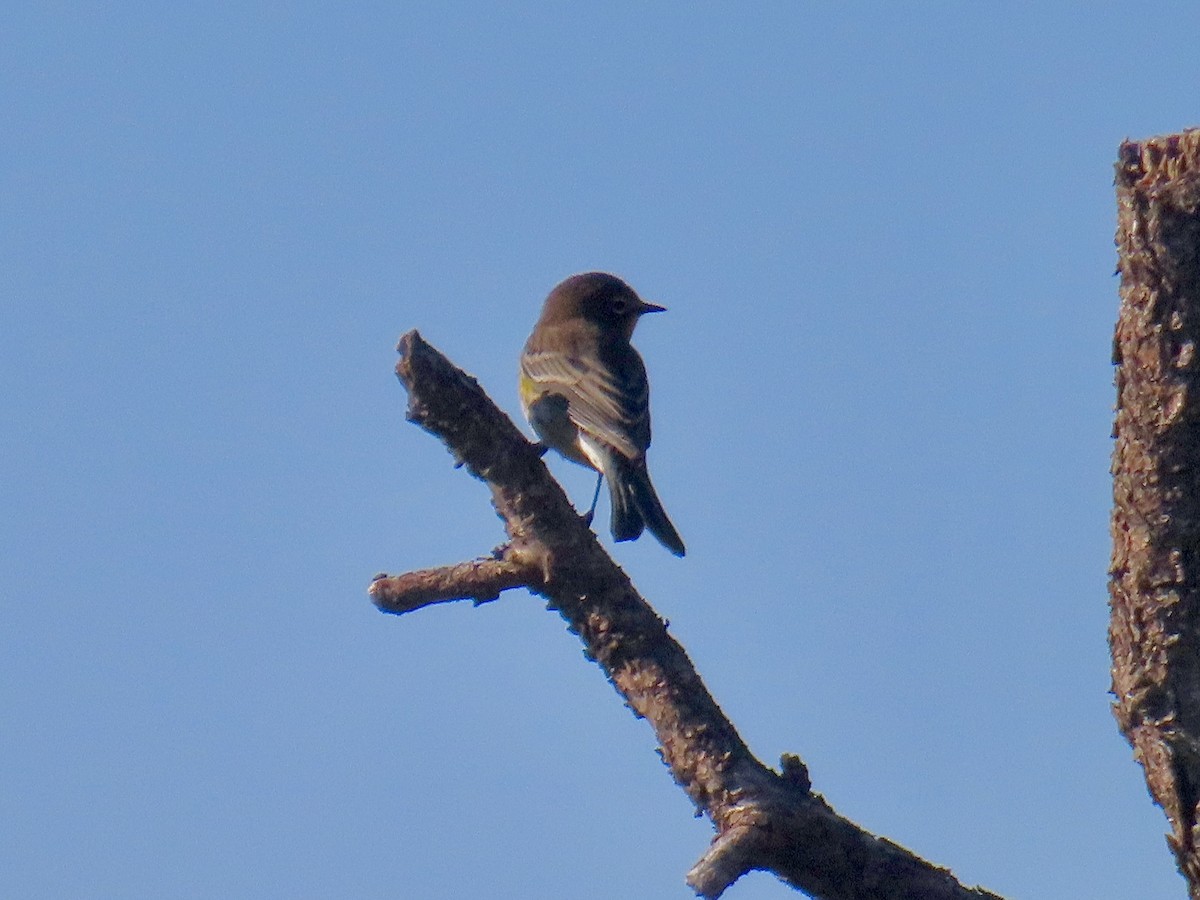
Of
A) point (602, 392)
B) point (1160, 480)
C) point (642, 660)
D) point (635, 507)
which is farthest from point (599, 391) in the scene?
point (1160, 480)

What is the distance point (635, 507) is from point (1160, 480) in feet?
17.1

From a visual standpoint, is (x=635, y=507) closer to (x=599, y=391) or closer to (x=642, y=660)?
(x=599, y=391)

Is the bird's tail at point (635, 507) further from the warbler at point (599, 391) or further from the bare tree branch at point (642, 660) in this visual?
the bare tree branch at point (642, 660)

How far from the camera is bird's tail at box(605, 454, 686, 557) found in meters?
9.47

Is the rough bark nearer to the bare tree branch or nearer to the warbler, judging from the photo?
the bare tree branch

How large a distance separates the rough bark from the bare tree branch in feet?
2.76

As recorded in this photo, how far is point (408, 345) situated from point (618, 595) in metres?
1.28

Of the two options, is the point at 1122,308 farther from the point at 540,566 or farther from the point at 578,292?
the point at 578,292

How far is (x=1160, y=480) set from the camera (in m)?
4.66

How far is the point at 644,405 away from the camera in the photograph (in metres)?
10.9

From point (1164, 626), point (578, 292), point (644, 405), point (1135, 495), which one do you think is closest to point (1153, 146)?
point (1135, 495)

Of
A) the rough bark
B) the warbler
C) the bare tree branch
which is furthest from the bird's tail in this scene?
the rough bark

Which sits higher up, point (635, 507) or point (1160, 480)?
point (635, 507)

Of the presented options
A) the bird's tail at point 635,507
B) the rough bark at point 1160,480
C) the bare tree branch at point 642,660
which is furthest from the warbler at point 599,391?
the rough bark at point 1160,480
